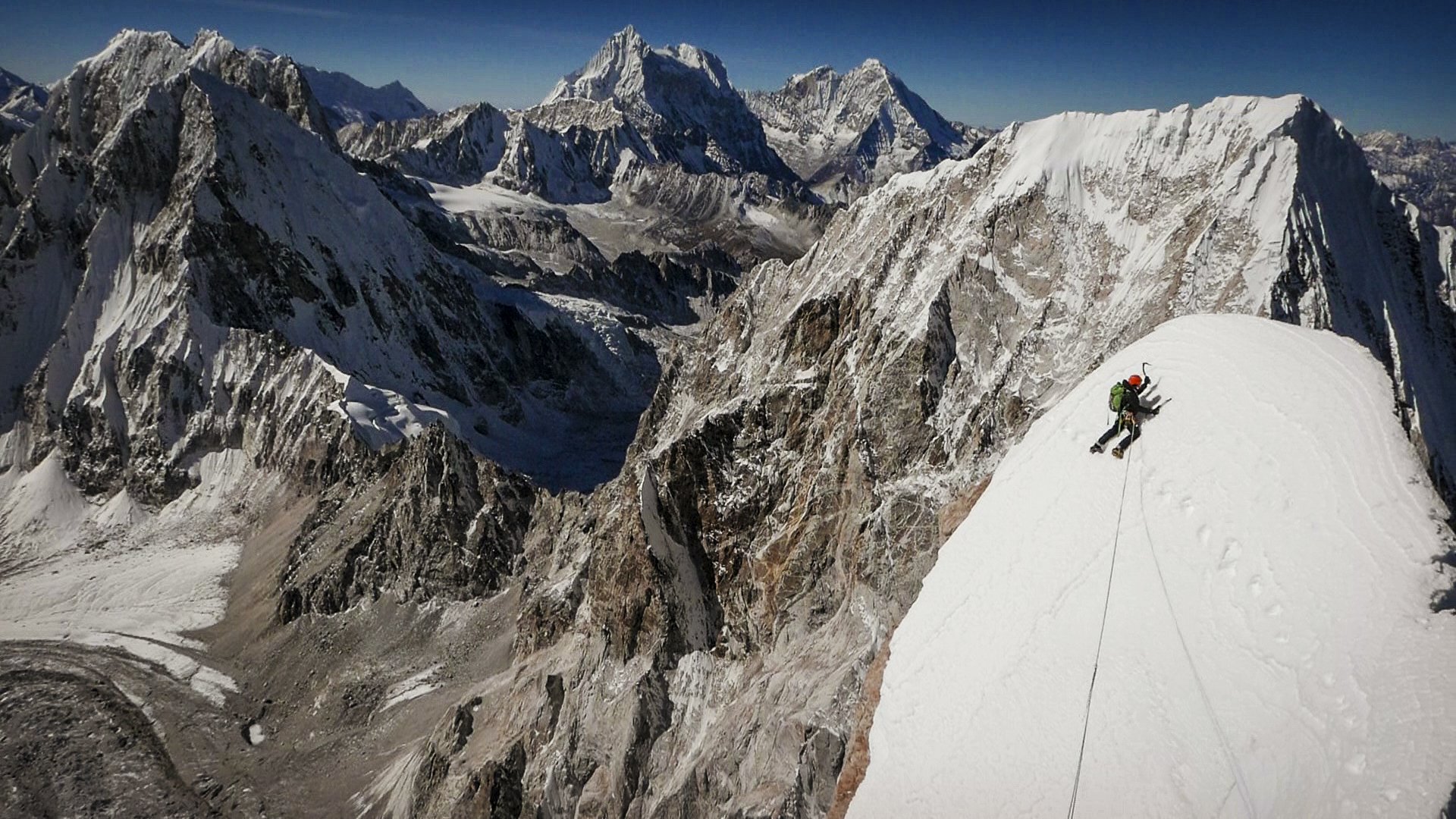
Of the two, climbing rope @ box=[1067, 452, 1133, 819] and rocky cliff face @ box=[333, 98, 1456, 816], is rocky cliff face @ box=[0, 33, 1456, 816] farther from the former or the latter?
climbing rope @ box=[1067, 452, 1133, 819]

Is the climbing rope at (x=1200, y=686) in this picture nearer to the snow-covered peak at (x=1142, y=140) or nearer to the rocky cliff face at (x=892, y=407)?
the rocky cliff face at (x=892, y=407)

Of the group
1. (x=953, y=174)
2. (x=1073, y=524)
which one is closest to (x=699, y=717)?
(x=1073, y=524)

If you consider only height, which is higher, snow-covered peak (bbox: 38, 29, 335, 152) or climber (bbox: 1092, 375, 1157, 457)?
snow-covered peak (bbox: 38, 29, 335, 152)

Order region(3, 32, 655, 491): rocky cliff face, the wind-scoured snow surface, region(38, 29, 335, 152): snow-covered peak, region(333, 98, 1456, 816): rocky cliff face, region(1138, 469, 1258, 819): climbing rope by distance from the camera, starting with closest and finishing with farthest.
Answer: the wind-scoured snow surface → region(1138, 469, 1258, 819): climbing rope → region(333, 98, 1456, 816): rocky cliff face → region(3, 32, 655, 491): rocky cliff face → region(38, 29, 335, 152): snow-covered peak

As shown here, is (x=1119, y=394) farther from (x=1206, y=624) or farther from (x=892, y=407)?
(x=892, y=407)

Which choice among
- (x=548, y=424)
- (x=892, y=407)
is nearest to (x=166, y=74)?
(x=548, y=424)

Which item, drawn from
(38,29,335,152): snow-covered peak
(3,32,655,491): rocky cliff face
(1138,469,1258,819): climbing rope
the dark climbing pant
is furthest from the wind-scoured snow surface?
(38,29,335,152): snow-covered peak
